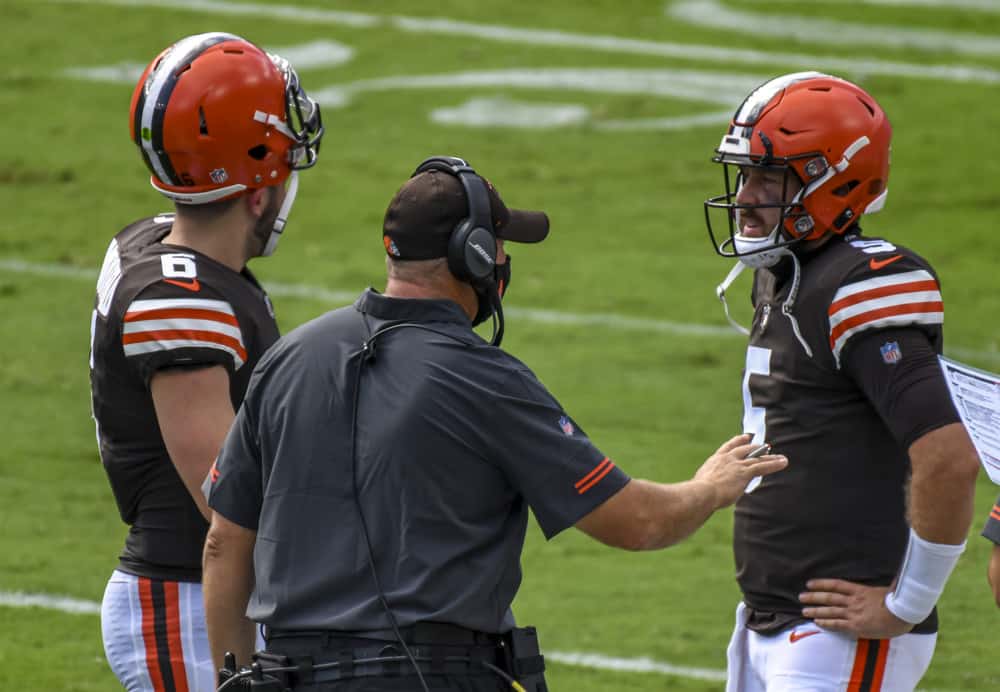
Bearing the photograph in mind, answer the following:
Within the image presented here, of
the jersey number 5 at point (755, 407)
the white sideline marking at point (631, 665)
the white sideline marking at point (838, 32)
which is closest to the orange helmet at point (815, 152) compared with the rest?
the jersey number 5 at point (755, 407)

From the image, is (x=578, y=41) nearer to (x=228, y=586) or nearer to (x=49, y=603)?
(x=49, y=603)

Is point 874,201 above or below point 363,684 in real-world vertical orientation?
above

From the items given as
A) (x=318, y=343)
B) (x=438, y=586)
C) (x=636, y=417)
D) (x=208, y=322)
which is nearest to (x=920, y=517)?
(x=438, y=586)

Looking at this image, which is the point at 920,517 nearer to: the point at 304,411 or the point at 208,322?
the point at 304,411

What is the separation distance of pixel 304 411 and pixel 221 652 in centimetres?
71

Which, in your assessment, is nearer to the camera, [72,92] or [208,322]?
[208,322]

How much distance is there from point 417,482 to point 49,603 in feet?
14.4

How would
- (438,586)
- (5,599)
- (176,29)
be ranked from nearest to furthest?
(438,586)
(5,599)
(176,29)

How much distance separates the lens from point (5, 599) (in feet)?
24.5

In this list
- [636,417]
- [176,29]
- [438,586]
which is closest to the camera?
[438,586]

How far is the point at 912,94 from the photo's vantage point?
17.0m

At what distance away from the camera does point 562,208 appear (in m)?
14.2

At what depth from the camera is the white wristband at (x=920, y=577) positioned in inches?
158

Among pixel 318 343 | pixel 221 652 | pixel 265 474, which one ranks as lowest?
pixel 221 652
